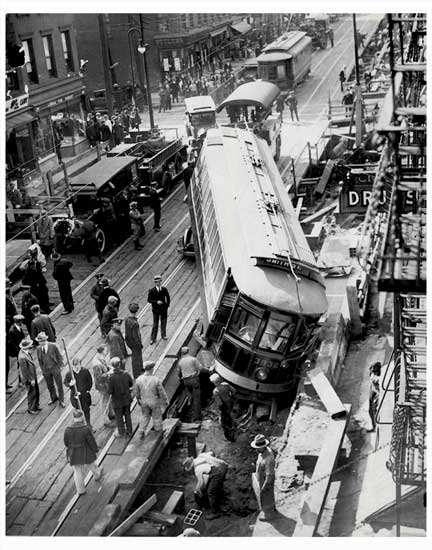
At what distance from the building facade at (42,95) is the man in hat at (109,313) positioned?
13237 millimetres

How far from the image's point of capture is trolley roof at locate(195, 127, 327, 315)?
52.7 ft

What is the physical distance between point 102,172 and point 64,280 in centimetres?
691

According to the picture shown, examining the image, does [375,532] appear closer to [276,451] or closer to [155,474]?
[276,451]

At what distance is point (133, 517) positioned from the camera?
13156 mm

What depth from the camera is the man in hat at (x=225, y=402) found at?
51.3 feet

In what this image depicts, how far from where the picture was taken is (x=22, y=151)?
32.1 metres

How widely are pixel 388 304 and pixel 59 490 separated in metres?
11.6

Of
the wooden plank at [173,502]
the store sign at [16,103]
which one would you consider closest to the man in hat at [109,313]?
the wooden plank at [173,502]

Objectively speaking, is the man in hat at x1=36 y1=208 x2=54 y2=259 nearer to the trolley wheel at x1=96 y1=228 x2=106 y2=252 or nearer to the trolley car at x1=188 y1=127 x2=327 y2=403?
the trolley wheel at x1=96 y1=228 x2=106 y2=252

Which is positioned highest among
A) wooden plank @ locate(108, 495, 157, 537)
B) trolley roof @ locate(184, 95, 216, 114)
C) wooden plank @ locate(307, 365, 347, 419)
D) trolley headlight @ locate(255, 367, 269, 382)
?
trolley roof @ locate(184, 95, 216, 114)

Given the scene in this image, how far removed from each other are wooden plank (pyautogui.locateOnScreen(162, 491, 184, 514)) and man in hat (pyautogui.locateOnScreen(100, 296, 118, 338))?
5044mm

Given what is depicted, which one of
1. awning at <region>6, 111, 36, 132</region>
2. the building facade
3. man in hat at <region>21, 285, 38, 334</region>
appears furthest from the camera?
the building facade

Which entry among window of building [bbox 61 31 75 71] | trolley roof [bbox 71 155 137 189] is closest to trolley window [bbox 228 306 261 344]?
trolley roof [bbox 71 155 137 189]

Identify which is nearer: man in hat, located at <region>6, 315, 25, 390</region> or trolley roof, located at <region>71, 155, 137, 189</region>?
man in hat, located at <region>6, 315, 25, 390</region>
